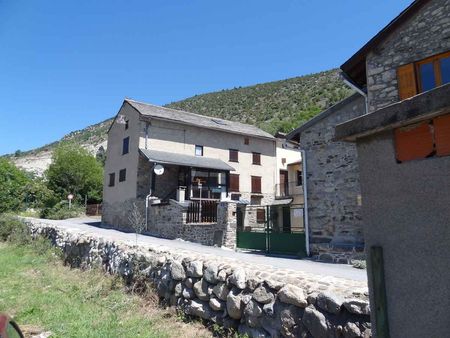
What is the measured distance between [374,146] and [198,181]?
2273 centimetres

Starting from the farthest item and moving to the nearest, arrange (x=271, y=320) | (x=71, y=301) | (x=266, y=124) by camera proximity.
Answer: (x=266, y=124), (x=71, y=301), (x=271, y=320)

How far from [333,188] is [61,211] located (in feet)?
100

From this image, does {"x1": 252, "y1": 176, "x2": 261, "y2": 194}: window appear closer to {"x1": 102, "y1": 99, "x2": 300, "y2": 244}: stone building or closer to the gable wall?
{"x1": 102, "y1": 99, "x2": 300, "y2": 244}: stone building

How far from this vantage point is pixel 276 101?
6406 cm

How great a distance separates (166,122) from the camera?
26.0 metres

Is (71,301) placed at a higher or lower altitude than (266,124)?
lower

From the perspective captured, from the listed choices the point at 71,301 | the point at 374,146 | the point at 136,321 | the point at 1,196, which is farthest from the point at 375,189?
the point at 1,196

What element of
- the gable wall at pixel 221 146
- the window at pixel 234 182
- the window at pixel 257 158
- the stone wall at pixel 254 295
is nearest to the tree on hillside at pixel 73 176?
the gable wall at pixel 221 146

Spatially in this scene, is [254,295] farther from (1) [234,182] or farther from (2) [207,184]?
(1) [234,182]

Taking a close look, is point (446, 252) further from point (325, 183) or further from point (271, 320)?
point (325, 183)

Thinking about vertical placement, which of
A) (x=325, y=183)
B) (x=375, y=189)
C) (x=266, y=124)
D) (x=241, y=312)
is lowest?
(x=241, y=312)

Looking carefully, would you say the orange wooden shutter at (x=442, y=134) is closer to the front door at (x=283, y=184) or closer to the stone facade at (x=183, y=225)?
the stone facade at (x=183, y=225)

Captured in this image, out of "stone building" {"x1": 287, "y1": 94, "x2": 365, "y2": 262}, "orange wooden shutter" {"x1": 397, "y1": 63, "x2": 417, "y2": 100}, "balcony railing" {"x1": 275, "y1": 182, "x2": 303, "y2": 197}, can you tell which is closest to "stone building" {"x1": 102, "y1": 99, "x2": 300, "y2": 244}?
"balcony railing" {"x1": 275, "y1": 182, "x2": 303, "y2": 197}

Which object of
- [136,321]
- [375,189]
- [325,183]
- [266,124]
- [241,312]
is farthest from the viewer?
[266,124]
